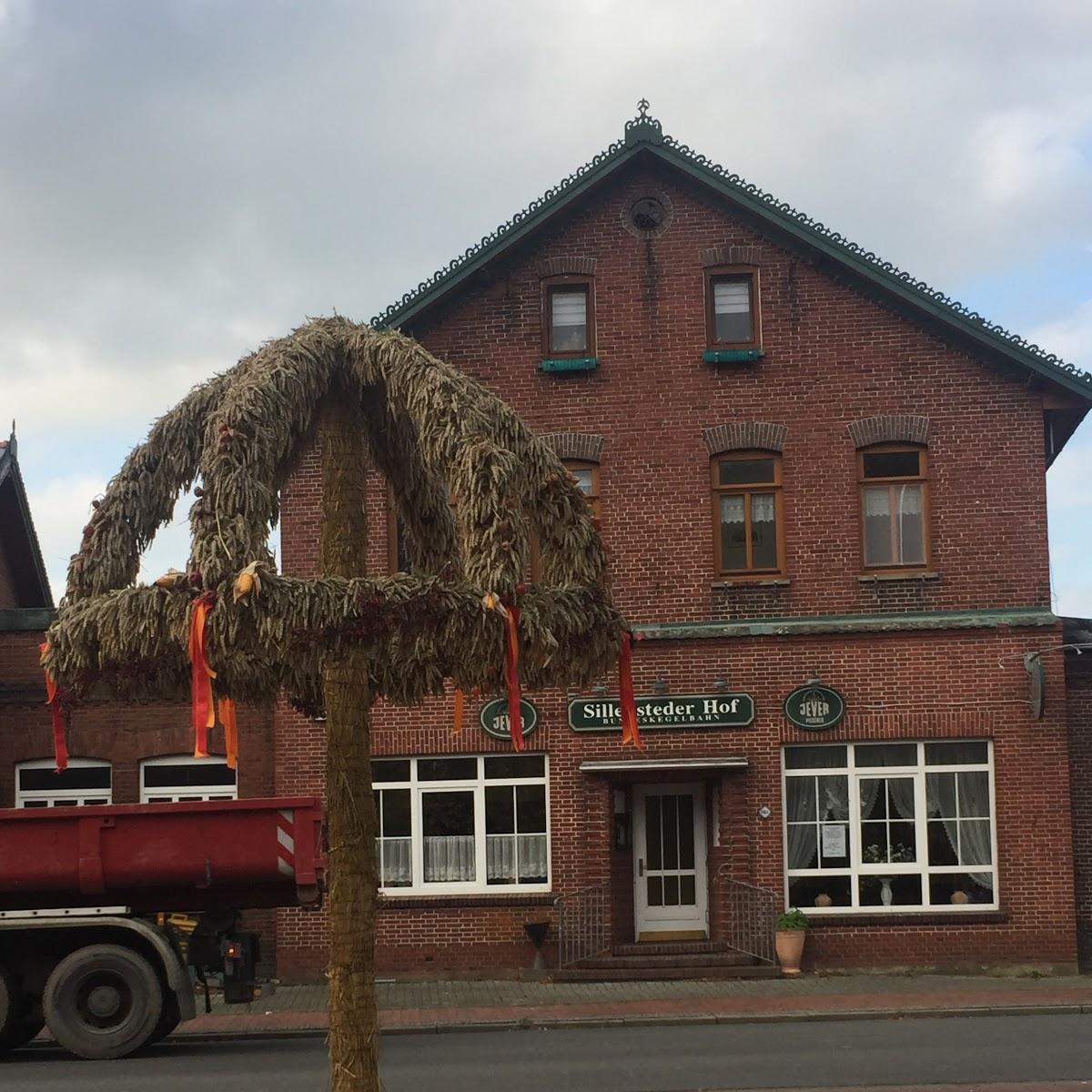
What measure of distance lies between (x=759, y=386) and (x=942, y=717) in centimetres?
473

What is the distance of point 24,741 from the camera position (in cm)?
2175

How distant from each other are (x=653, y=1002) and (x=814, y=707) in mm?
4349

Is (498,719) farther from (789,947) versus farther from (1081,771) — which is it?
(1081,771)

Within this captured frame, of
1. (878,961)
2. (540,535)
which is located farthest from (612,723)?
(540,535)

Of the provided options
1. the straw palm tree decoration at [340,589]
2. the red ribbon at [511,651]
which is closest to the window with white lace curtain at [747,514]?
the straw palm tree decoration at [340,589]

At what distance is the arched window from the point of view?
21.0m

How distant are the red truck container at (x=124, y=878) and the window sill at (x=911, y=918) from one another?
24.2 feet

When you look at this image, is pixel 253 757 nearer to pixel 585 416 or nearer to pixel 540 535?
pixel 585 416

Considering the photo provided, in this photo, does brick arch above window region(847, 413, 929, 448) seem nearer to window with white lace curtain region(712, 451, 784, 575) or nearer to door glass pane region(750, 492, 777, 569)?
window with white lace curtain region(712, 451, 784, 575)

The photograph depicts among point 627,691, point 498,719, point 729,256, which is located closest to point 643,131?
point 729,256

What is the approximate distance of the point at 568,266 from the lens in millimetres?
21703

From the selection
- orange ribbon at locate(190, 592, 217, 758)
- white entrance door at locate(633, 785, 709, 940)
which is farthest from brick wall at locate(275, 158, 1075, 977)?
orange ribbon at locate(190, 592, 217, 758)

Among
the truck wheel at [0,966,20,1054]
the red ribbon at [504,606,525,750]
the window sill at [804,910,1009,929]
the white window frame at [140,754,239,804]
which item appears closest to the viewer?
the red ribbon at [504,606,525,750]

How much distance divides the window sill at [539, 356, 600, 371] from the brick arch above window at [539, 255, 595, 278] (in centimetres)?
116
